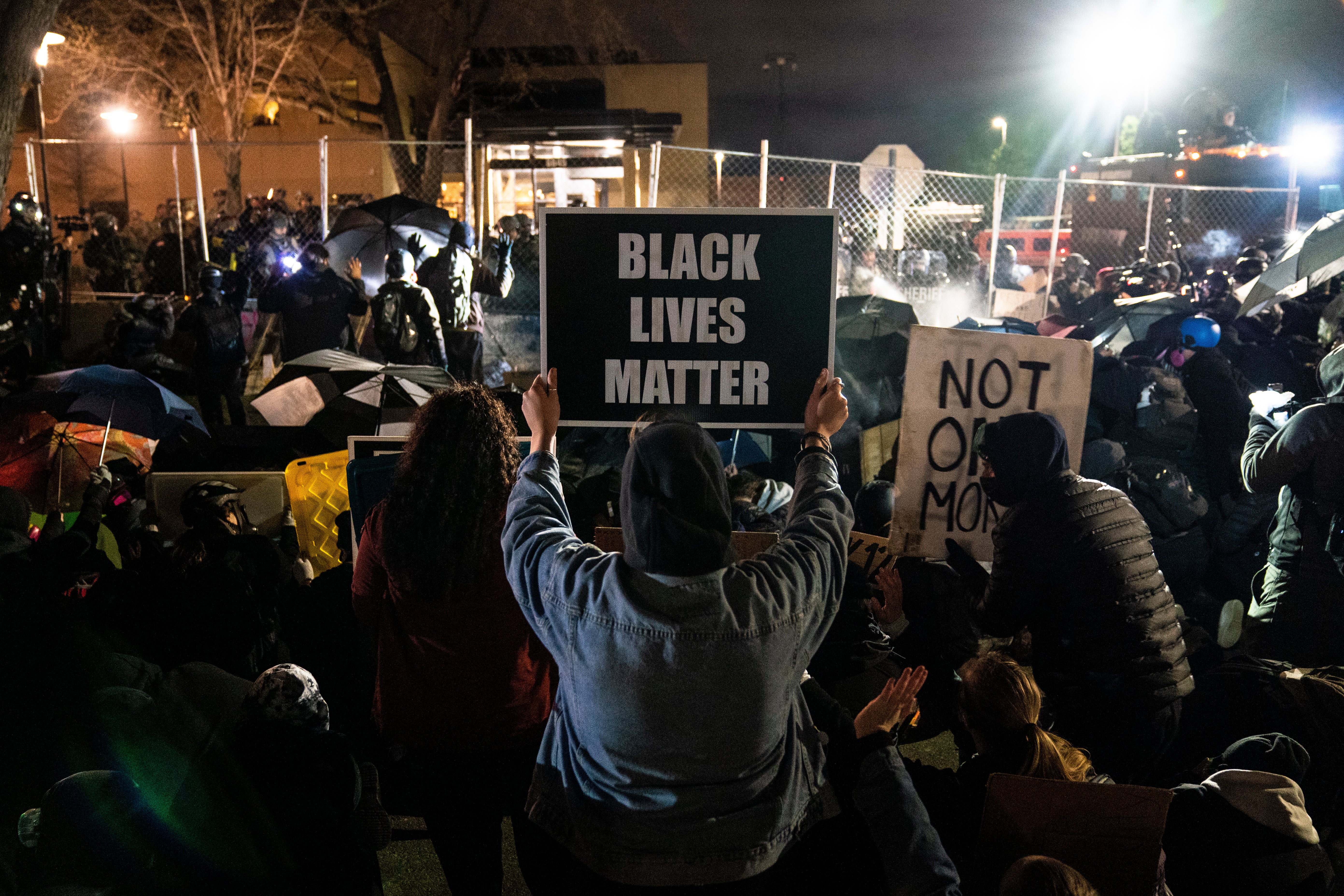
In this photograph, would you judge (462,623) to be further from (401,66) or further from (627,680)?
(401,66)

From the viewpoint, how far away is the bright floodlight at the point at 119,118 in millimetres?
15664

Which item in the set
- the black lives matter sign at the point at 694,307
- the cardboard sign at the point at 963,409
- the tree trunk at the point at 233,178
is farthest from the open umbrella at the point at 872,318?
the tree trunk at the point at 233,178

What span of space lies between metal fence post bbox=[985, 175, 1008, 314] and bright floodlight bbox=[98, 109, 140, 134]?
13758 mm

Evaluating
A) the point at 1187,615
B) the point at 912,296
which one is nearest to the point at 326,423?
the point at 1187,615

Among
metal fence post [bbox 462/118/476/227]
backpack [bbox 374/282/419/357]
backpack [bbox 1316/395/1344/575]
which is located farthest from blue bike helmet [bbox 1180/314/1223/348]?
metal fence post [bbox 462/118/476/227]

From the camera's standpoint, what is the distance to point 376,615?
2.64 metres

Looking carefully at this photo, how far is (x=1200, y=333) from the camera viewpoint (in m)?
6.05

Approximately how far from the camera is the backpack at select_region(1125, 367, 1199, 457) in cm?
565

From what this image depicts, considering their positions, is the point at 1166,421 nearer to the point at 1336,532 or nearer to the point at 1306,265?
the point at 1306,265

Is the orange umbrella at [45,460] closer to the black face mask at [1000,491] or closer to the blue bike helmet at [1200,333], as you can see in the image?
the black face mask at [1000,491]

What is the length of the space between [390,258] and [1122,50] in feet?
89.5

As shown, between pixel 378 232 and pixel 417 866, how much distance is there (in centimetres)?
912

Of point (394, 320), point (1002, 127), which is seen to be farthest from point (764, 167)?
point (1002, 127)

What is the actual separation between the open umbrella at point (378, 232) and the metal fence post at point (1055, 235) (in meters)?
7.72
